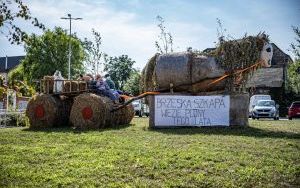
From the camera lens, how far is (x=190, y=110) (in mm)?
16297

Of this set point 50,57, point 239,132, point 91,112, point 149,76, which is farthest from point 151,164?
point 50,57

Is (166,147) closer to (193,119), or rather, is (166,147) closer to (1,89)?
(1,89)

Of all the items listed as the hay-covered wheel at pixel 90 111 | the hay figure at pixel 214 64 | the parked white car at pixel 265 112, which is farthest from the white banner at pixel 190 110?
the parked white car at pixel 265 112

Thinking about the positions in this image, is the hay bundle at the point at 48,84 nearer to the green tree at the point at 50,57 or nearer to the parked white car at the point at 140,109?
the parked white car at the point at 140,109

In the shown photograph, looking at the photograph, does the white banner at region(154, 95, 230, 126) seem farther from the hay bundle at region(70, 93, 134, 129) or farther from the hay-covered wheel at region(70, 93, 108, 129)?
the hay-covered wheel at region(70, 93, 108, 129)

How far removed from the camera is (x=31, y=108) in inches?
690

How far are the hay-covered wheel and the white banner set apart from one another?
211 cm

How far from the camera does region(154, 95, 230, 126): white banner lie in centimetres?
1606

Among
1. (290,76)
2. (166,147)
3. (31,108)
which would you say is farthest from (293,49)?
(166,147)

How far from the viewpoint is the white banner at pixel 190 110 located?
16058 mm

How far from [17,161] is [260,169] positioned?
446cm

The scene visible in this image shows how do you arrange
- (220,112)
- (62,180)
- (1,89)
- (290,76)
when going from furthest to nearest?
(290,76) < (220,112) < (62,180) < (1,89)

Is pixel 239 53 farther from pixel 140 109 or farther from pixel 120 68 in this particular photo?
pixel 120 68

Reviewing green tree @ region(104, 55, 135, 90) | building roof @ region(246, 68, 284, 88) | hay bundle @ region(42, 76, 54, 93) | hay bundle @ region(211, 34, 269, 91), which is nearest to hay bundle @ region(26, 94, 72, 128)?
hay bundle @ region(42, 76, 54, 93)
